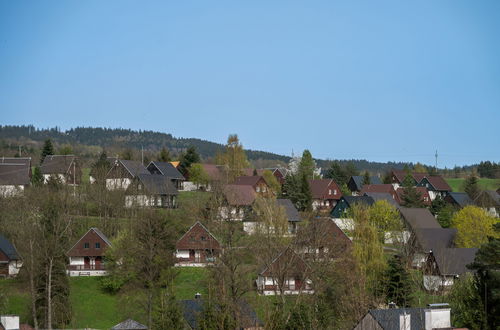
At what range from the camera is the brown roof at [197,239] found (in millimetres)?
56781

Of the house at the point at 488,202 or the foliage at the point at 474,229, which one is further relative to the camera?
the house at the point at 488,202

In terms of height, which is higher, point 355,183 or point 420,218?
point 355,183

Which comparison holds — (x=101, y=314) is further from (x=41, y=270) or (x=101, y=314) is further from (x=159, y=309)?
(x=159, y=309)

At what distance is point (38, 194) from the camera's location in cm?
6188

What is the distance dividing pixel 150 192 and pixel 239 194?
10480mm

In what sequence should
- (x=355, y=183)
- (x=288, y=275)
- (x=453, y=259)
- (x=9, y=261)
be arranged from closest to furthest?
(x=288, y=275)
(x=9, y=261)
(x=453, y=259)
(x=355, y=183)

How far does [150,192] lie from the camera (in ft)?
227

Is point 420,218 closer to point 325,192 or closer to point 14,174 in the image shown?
point 325,192

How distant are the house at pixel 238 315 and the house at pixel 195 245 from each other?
49.8ft

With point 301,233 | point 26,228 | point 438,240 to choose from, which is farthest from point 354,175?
point 26,228

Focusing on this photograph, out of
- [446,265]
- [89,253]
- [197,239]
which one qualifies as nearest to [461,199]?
[446,265]

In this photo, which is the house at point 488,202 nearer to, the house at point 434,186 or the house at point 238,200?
the house at point 434,186

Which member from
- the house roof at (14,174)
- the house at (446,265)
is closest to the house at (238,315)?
the house at (446,265)

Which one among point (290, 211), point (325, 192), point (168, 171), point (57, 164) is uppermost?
point (57, 164)
